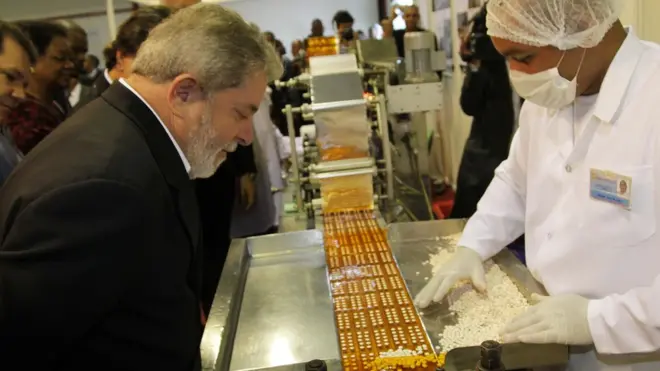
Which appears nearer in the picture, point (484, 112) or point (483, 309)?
point (483, 309)

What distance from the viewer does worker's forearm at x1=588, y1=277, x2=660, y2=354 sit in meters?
1.09

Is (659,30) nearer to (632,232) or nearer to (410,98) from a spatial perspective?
(632,232)

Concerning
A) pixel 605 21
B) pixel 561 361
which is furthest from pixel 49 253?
pixel 605 21

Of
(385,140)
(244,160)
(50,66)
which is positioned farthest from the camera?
(244,160)

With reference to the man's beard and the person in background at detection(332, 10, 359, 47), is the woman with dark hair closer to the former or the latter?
the man's beard

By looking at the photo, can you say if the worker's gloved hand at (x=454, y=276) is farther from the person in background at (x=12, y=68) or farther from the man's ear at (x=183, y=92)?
the person in background at (x=12, y=68)

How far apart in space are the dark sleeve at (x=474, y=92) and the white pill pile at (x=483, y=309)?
1.59m

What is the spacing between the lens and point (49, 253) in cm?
82

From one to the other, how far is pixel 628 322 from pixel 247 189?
90.7 inches

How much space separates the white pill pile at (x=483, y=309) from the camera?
1239 mm

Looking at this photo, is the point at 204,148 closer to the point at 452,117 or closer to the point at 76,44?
the point at 76,44

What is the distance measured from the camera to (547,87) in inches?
52.0

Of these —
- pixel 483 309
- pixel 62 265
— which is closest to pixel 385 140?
pixel 483 309

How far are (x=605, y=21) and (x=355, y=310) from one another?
84 centimetres
